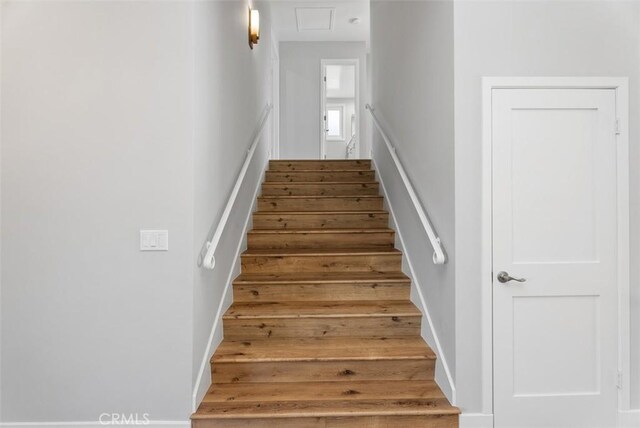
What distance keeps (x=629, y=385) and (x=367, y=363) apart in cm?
145

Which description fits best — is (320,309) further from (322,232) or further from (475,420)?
(475,420)

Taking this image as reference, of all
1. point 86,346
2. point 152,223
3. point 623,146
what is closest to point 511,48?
point 623,146

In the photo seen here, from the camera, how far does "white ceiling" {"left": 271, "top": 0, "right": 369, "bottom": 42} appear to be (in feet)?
16.6

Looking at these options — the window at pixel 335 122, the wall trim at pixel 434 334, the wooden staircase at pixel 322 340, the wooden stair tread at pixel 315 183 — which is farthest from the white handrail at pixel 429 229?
the window at pixel 335 122

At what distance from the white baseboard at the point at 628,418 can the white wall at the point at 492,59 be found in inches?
29.2

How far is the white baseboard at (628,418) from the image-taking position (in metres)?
2.10

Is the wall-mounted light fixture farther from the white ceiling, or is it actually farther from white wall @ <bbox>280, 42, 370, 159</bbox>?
white wall @ <bbox>280, 42, 370, 159</bbox>

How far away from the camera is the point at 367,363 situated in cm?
222

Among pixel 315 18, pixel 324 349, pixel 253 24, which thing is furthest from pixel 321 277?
pixel 315 18

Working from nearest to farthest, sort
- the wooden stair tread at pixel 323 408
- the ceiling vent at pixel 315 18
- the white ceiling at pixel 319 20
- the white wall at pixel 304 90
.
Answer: the wooden stair tread at pixel 323 408 < the white ceiling at pixel 319 20 < the ceiling vent at pixel 315 18 < the white wall at pixel 304 90

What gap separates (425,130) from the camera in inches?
98.0

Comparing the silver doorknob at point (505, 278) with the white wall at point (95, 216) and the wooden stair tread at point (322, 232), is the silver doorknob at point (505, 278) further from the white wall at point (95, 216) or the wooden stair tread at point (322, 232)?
the white wall at point (95, 216)

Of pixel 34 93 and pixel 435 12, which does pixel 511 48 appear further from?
pixel 34 93

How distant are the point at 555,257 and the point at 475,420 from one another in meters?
0.99
